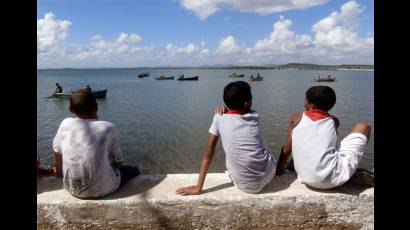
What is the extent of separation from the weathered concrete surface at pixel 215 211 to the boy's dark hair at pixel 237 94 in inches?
31.1

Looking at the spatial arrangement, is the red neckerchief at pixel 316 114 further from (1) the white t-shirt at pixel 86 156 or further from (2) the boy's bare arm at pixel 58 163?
(2) the boy's bare arm at pixel 58 163

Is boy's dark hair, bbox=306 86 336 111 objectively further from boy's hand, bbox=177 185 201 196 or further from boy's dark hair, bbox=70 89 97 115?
boy's dark hair, bbox=70 89 97 115

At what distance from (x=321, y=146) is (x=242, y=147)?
67 centimetres

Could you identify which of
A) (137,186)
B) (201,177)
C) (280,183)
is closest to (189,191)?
(201,177)

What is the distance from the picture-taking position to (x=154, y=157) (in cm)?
1143

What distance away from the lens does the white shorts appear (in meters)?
2.71

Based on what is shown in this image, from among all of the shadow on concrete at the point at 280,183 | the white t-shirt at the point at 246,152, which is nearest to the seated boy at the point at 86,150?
the white t-shirt at the point at 246,152

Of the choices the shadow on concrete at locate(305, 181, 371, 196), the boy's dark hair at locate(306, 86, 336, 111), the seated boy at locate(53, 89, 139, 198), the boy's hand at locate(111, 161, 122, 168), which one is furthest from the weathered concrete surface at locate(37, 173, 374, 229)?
the boy's dark hair at locate(306, 86, 336, 111)

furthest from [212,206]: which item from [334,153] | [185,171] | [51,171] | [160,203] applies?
[185,171]

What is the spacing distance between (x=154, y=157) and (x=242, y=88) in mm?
9016

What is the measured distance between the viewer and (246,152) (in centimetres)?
283

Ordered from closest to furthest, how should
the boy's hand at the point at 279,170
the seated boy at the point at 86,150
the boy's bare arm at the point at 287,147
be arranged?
the seated boy at the point at 86,150 → the boy's bare arm at the point at 287,147 → the boy's hand at the point at 279,170

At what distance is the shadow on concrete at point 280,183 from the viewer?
2.84 meters

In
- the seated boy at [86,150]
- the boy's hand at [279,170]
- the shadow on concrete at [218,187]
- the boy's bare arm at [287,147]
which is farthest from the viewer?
the boy's hand at [279,170]
